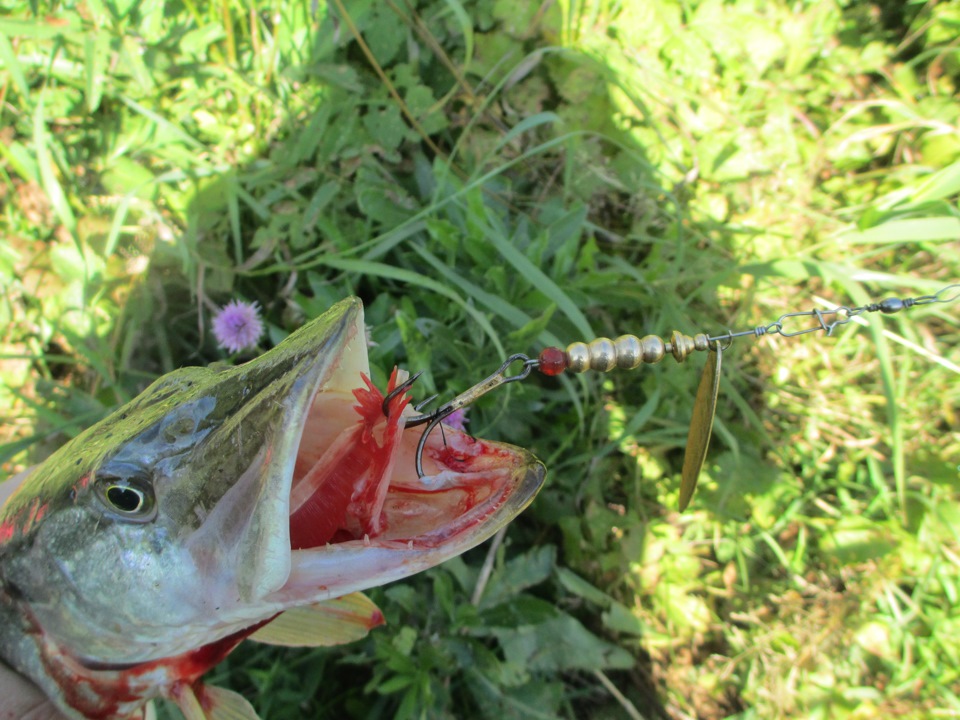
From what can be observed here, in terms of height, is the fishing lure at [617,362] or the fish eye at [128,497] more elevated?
the fish eye at [128,497]

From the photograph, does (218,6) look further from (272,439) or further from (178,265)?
(272,439)

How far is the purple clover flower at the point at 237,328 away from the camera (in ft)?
7.13

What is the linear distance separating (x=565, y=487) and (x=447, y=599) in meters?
0.63

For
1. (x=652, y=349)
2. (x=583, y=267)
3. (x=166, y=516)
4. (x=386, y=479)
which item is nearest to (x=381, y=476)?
(x=386, y=479)

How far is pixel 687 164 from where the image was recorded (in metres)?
2.65

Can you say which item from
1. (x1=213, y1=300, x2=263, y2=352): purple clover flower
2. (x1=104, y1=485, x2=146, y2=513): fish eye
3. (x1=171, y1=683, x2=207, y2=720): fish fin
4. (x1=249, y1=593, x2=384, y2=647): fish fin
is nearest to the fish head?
(x1=104, y1=485, x2=146, y2=513): fish eye

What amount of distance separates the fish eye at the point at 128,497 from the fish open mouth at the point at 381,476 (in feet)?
0.81

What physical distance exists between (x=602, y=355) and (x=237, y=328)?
1.43 m

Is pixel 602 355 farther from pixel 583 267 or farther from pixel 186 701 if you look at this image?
pixel 186 701

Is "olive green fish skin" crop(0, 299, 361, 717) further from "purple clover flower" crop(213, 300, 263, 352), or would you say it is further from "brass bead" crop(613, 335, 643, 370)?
"purple clover flower" crop(213, 300, 263, 352)

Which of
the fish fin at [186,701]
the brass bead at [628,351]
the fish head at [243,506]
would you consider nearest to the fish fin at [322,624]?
the fish fin at [186,701]

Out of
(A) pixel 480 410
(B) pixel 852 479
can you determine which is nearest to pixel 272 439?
(A) pixel 480 410

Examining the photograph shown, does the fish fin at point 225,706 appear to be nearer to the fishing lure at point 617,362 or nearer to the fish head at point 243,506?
the fish head at point 243,506

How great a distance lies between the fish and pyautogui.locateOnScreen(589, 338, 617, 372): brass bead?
0.24 m
